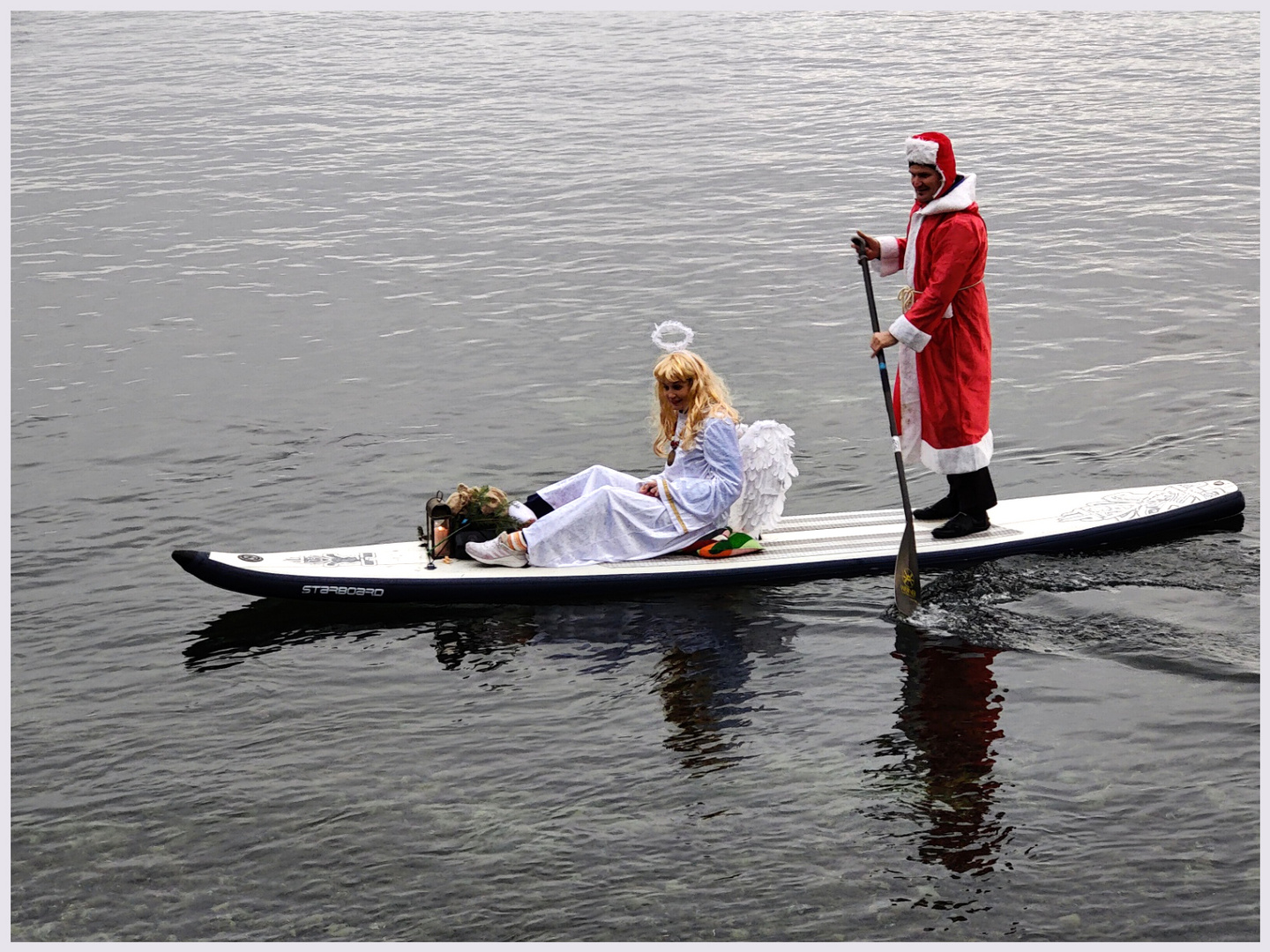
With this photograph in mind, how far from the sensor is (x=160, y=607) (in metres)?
8.95

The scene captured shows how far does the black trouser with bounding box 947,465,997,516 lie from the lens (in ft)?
29.1

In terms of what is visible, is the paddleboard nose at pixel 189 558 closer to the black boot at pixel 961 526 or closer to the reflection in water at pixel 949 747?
the reflection in water at pixel 949 747

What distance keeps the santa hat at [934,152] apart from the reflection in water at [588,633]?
2.51 m

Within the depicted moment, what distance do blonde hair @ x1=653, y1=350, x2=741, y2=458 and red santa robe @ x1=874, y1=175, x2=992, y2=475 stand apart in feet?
3.34

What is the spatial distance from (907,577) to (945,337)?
136 cm

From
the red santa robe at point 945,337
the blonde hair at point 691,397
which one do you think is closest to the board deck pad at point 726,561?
the red santa robe at point 945,337

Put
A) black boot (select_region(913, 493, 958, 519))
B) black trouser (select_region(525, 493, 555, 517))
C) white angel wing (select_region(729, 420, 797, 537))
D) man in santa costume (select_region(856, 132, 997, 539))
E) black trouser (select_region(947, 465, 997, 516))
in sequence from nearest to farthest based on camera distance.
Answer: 1. man in santa costume (select_region(856, 132, 997, 539))
2. white angel wing (select_region(729, 420, 797, 537))
3. black trouser (select_region(525, 493, 555, 517))
4. black trouser (select_region(947, 465, 997, 516))
5. black boot (select_region(913, 493, 958, 519))

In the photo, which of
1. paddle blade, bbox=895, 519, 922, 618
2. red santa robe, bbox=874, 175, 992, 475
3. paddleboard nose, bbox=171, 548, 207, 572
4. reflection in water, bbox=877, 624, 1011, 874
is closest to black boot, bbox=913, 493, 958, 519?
red santa robe, bbox=874, 175, 992, 475

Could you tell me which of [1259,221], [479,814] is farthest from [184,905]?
[1259,221]

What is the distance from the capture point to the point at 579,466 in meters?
10.9

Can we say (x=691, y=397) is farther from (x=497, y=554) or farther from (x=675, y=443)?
(x=497, y=554)

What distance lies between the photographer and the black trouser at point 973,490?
8859 millimetres

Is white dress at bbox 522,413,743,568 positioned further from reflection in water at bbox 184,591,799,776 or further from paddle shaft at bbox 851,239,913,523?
paddle shaft at bbox 851,239,913,523

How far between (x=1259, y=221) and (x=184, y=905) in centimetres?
1396
